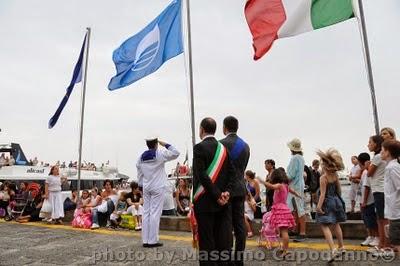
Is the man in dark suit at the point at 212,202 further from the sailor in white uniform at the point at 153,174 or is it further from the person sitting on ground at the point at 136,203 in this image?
the person sitting on ground at the point at 136,203

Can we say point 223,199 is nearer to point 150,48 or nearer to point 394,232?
point 394,232

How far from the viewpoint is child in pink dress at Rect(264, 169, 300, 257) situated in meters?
6.27

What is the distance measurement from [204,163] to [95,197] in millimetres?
8128

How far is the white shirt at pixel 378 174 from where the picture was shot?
5.78 m

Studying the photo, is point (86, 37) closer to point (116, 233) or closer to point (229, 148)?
point (116, 233)

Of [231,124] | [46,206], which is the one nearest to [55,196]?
[46,206]

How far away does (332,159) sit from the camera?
5859mm

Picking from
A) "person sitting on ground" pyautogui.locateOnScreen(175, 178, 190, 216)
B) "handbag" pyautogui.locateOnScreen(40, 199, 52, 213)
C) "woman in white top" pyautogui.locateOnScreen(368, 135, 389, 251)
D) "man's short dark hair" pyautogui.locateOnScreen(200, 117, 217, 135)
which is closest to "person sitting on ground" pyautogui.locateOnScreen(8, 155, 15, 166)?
"handbag" pyautogui.locateOnScreen(40, 199, 52, 213)

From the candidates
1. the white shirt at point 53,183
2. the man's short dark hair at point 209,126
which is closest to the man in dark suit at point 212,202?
the man's short dark hair at point 209,126

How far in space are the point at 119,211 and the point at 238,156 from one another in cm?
617

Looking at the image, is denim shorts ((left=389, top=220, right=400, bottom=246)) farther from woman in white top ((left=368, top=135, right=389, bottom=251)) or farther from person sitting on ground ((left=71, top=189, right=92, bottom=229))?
person sitting on ground ((left=71, top=189, right=92, bottom=229))

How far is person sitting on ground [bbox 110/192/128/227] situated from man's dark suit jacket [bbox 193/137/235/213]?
20.2 ft

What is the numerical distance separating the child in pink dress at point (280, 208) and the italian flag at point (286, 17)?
9.04 feet

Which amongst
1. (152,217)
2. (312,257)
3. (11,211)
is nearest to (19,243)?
(152,217)
